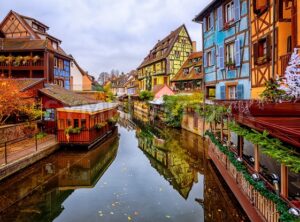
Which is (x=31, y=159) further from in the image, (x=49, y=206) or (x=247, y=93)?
(x=247, y=93)

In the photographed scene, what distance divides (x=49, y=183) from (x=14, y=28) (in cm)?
2666

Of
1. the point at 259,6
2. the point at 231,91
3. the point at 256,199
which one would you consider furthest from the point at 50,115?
the point at 256,199

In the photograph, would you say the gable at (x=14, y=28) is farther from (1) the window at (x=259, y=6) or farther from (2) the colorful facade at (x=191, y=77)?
(1) the window at (x=259, y=6)

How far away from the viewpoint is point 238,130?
24.1 feet

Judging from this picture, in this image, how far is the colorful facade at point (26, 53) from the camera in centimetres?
2738

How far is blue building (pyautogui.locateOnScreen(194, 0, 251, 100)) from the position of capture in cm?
1619

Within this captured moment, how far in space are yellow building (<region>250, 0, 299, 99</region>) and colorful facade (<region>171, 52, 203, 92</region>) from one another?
58.9ft

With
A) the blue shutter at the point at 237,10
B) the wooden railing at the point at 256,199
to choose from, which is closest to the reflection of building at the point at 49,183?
the wooden railing at the point at 256,199

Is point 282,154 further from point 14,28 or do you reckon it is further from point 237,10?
point 14,28

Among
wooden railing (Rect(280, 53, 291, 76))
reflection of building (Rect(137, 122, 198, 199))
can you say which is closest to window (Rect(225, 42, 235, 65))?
wooden railing (Rect(280, 53, 291, 76))

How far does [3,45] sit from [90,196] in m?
25.5

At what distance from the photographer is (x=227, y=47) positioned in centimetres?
1827

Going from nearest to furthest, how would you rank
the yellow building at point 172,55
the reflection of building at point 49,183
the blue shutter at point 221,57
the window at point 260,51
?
1. the reflection of building at point 49,183
2. the window at point 260,51
3. the blue shutter at point 221,57
4. the yellow building at point 172,55

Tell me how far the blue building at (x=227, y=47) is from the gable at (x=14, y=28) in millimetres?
20854
